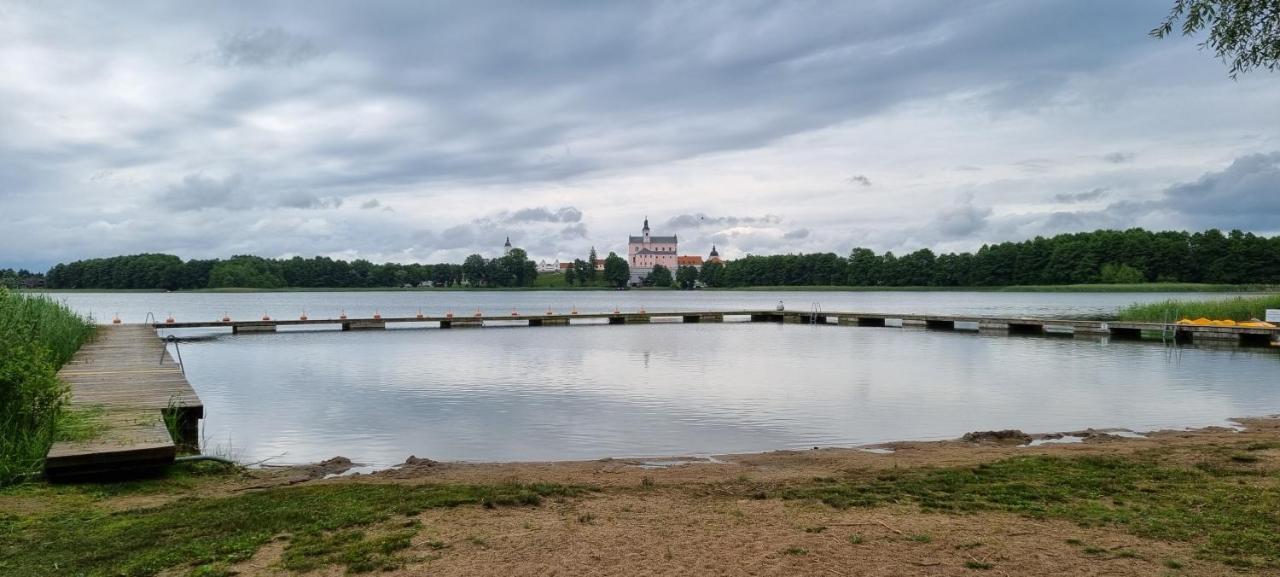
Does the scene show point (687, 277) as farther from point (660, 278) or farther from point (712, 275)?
point (660, 278)

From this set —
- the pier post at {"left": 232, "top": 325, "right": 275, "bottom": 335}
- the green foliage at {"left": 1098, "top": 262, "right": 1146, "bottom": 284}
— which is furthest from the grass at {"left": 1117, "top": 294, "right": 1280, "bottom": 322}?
the green foliage at {"left": 1098, "top": 262, "right": 1146, "bottom": 284}

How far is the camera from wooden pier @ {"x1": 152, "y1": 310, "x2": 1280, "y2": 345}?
102ft

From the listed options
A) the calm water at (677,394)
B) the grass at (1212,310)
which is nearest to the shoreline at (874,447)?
the calm water at (677,394)

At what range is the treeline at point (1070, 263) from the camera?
99875 millimetres

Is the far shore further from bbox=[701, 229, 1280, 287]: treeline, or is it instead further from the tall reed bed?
the tall reed bed

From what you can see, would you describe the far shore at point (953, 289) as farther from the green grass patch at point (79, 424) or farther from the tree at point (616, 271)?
the green grass patch at point (79, 424)

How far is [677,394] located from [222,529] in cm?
1252

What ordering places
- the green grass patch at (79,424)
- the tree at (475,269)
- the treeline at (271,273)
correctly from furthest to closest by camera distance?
the tree at (475,269)
the treeline at (271,273)
the green grass patch at (79,424)

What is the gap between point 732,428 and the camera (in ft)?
43.6

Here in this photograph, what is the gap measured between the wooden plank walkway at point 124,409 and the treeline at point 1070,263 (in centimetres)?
11366

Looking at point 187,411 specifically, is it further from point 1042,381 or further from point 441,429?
point 1042,381

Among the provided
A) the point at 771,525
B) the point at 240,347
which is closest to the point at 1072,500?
the point at 771,525

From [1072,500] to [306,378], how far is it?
19.5 meters

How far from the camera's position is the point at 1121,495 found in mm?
6902
